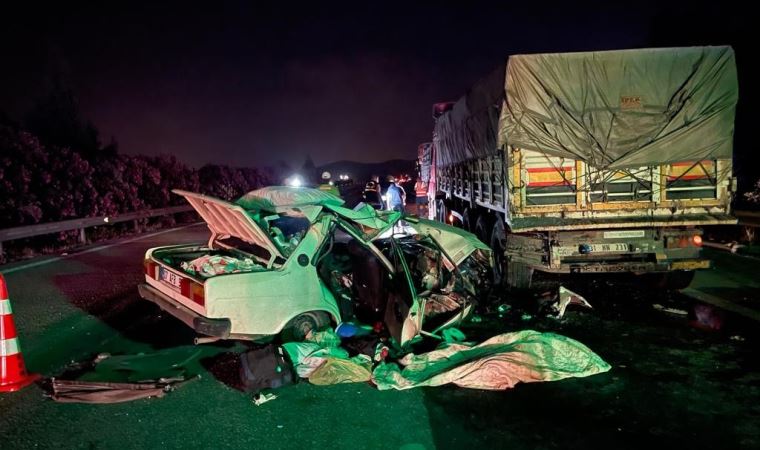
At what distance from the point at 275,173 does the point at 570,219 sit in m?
46.3

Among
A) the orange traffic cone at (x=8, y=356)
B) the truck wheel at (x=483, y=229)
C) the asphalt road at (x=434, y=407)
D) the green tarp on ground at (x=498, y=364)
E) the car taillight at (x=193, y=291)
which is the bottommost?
the asphalt road at (x=434, y=407)

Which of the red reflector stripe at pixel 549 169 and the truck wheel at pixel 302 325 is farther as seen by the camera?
the red reflector stripe at pixel 549 169

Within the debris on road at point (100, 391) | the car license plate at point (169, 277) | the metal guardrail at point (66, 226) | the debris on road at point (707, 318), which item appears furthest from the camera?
the metal guardrail at point (66, 226)

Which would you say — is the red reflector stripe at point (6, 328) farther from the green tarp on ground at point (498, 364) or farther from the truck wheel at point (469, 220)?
the truck wheel at point (469, 220)

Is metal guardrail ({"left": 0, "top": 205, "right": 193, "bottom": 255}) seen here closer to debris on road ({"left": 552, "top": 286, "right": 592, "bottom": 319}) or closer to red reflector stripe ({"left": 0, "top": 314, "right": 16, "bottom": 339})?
red reflector stripe ({"left": 0, "top": 314, "right": 16, "bottom": 339})

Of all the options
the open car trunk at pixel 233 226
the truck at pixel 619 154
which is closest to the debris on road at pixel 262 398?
the open car trunk at pixel 233 226

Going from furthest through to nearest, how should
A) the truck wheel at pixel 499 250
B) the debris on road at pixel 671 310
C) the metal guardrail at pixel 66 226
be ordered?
the metal guardrail at pixel 66 226
the truck wheel at pixel 499 250
the debris on road at pixel 671 310

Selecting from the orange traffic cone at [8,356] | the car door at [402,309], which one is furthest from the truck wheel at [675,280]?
the orange traffic cone at [8,356]

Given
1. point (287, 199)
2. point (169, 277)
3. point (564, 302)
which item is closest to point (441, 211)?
point (564, 302)

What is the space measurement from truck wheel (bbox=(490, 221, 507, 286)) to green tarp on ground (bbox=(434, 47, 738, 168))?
1.50 metres

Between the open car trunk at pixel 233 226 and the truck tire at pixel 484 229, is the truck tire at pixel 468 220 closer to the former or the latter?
the truck tire at pixel 484 229

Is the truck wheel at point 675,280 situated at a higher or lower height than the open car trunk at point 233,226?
lower

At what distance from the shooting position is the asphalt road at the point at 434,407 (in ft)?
12.7

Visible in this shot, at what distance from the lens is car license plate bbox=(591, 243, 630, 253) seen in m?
7.89
